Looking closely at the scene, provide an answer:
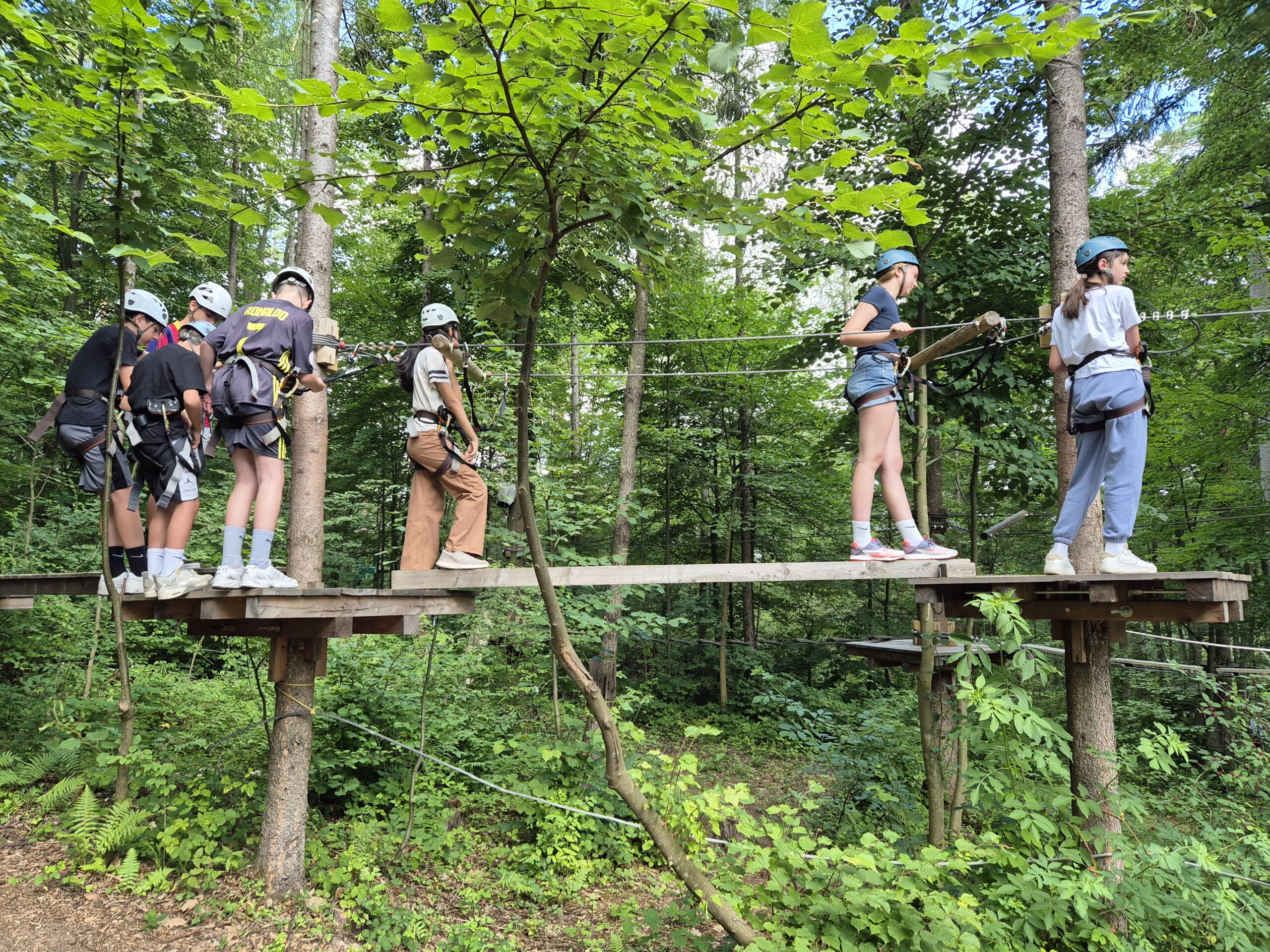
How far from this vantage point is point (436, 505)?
13.7 ft

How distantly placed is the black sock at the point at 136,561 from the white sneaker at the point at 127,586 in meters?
0.04

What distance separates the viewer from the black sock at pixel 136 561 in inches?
163

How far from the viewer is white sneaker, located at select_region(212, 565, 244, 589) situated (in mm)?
3484

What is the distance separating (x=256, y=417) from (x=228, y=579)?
84 cm

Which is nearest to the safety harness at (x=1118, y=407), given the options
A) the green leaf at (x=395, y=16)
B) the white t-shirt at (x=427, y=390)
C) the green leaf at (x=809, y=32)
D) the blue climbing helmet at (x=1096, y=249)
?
the blue climbing helmet at (x=1096, y=249)

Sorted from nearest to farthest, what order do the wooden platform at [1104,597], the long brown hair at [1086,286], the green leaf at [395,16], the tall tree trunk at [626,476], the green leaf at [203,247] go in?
the green leaf at [395,16] → the green leaf at [203,247] → the wooden platform at [1104,597] → the long brown hair at [1086,286] → the tall tree trunk at [626,476]

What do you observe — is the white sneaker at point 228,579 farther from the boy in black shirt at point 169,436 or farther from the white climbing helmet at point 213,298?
the white climbing helmet at point 213,298

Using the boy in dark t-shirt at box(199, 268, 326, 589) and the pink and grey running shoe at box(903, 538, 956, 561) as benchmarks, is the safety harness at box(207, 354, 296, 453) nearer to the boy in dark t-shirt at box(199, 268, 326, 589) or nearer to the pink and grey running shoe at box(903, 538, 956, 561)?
the boy in dark t-shirt at box(199, 268, 326, 589)

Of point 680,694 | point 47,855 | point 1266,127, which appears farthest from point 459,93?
point 680,694

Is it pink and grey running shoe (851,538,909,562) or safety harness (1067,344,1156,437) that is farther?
pink and grey running shoe (851,538,909,562)

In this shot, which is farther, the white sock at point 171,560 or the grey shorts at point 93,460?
the grey shorts at point 93,460

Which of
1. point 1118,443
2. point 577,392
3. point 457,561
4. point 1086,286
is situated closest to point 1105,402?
point 1118,443

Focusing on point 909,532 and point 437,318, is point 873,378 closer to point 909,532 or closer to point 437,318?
point 909,532

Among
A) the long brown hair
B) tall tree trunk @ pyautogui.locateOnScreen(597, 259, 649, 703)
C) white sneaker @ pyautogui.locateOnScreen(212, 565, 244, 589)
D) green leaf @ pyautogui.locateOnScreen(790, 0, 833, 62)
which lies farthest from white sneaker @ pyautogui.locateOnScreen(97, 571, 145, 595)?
the long brown hair
